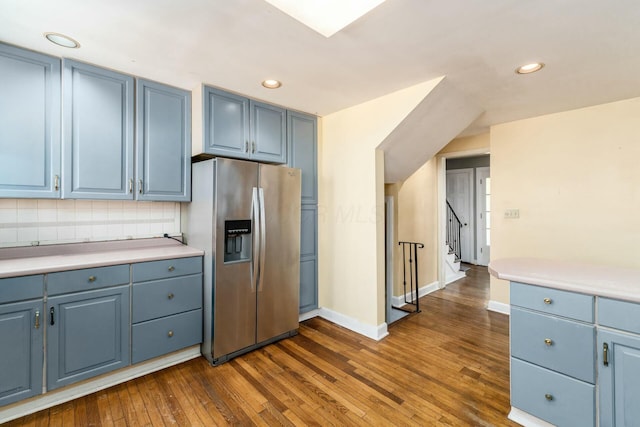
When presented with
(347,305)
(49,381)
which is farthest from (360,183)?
(49,381)

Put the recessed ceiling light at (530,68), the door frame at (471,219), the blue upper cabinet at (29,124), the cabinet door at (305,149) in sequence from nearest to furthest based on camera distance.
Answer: the blue upper cabinet at (29,124), the recessed ceiling light at (530,68), the cabinet door at (305,149), the door frame at (471,219)

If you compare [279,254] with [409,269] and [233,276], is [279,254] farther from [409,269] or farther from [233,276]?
[409,269]

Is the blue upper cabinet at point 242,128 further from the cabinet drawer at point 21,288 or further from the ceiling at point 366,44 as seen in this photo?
the cabinet drawer at point 21,288

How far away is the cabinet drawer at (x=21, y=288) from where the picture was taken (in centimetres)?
173

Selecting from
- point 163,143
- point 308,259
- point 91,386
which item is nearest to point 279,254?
point 308,259

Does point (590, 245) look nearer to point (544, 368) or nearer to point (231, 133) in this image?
point (544, 368)

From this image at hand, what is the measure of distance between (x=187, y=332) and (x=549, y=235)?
3.88 metres

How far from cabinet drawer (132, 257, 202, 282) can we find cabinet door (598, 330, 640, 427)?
273cm

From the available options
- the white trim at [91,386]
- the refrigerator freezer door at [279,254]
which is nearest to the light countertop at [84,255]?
the refrigerator freezer door at [279,254]

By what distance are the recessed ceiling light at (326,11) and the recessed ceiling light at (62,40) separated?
143 cm

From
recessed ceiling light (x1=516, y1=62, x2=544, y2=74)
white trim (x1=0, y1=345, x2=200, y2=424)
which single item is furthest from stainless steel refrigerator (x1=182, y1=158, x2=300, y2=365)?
recessed ceiling light (x1=516, y1=62, x2=544, y2=74)

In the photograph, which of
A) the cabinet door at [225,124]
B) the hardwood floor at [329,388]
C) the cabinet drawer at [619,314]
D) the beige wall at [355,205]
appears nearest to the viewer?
the cabinet drawer at [619,314]

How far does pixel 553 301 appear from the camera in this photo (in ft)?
5.31

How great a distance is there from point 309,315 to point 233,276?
1.32 m
